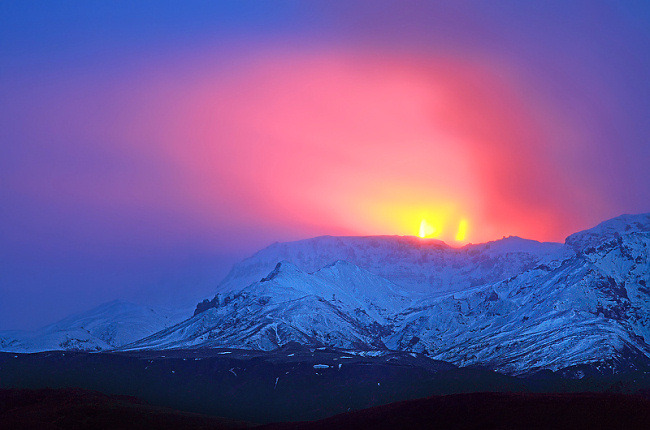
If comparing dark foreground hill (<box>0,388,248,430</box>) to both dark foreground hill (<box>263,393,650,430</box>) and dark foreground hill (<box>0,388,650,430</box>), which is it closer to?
dark foreground hill (<box>0,388,650,430</box>)

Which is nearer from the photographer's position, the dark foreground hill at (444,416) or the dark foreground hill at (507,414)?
the dark foreground hill at (507,414)

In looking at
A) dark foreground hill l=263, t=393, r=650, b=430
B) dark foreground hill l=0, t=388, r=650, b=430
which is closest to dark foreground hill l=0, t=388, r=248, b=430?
dark foreground hill l=0, t=388, r=650, b=430

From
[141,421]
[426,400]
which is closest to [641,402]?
[426,400]

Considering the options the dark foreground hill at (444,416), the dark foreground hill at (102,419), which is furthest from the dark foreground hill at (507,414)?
the dark foreground hill at (102,419)

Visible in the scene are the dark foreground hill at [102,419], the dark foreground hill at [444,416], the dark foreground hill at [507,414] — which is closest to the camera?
the dark foreground hill at [507,414]

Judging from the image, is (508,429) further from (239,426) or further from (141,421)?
(141,421)

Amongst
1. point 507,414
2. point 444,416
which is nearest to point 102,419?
point 444,416

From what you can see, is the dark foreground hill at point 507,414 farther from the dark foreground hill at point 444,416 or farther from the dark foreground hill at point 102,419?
the dark foreground hill at point 102,419

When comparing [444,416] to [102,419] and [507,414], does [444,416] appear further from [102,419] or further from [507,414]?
[102,419]

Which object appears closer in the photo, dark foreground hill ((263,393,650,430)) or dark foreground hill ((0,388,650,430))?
dark foreground hill ((263,393,650,430))
